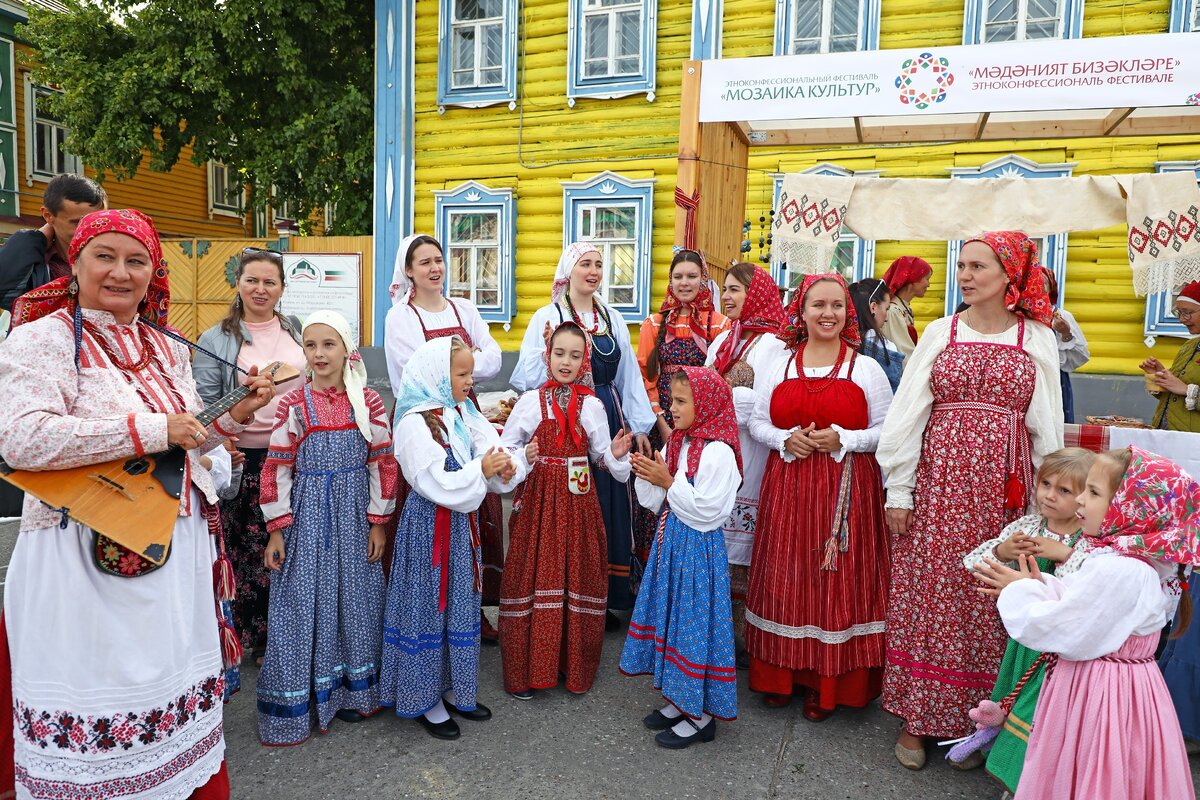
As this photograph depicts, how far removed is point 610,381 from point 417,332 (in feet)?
3.42

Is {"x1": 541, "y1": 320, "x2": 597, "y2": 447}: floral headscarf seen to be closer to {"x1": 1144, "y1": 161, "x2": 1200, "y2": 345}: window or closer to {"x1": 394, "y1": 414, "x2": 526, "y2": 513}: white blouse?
{"x1": 394, "y1": 414, "x2": 526, "y2": 513}: white blouse

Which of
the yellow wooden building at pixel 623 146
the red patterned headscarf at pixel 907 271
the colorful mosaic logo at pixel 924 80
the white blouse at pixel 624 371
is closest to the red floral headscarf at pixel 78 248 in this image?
the white blouse at pixel 624 371

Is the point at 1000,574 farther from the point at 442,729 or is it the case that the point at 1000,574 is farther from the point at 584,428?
the point at 442,729

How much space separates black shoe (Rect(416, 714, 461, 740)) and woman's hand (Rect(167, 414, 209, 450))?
5.38 ft

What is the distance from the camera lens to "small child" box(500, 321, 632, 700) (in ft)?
11.7

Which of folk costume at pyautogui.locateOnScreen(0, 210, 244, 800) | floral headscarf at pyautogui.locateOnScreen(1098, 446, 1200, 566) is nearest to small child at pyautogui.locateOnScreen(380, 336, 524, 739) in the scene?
folk costume at pyautogui.locateOnScreen(0, 210, 244, 800)

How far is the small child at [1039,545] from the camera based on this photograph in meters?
2.50

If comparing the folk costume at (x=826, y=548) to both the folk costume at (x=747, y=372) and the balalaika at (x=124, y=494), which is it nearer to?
the folk costume at (x=747, y=372)

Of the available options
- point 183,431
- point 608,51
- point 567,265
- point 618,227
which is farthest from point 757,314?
point 608,51

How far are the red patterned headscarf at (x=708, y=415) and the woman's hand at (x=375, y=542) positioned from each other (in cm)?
127

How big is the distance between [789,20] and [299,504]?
8.69 m

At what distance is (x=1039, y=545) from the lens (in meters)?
2.53

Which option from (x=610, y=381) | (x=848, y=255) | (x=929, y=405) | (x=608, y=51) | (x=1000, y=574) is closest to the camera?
(x=1000, y=574)

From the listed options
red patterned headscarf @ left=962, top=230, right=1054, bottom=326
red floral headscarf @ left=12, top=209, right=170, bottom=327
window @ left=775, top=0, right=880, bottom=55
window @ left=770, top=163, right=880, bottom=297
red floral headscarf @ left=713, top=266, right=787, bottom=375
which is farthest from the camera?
window @ left=770, top=163, right=880, bottom=297
